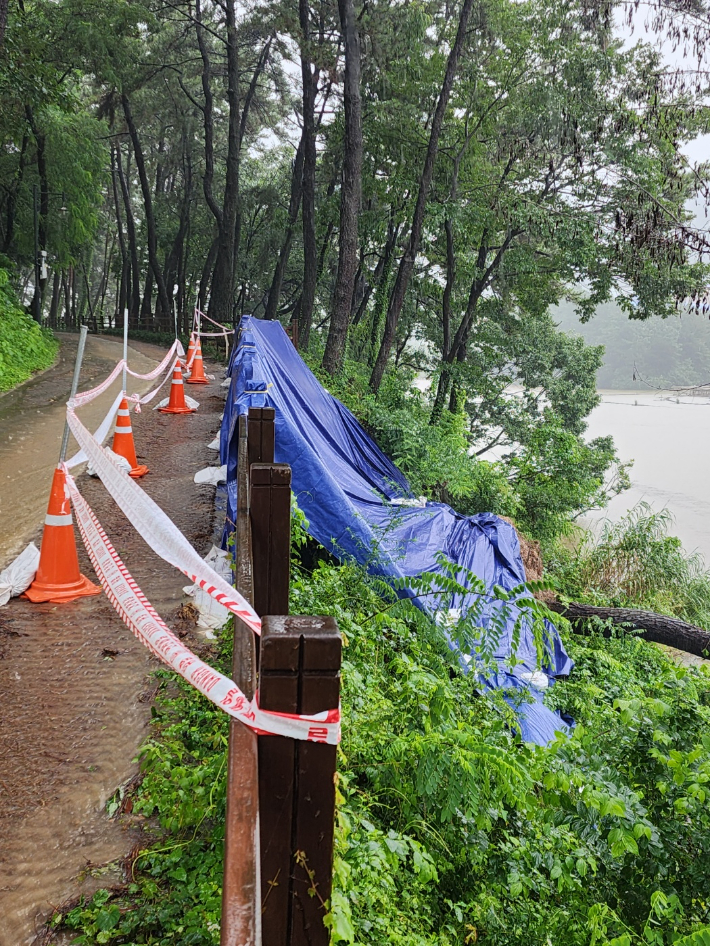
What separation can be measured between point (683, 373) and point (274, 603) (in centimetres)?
6243

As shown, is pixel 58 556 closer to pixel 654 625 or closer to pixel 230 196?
pixel 654 625

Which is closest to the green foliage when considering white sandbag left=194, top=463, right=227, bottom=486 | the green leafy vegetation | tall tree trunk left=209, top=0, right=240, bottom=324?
tall tree trunk left=209, top=0, right=240, bottom=324

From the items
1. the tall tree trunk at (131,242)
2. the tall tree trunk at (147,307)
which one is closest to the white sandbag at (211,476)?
the tall tree trunk at (131,242)

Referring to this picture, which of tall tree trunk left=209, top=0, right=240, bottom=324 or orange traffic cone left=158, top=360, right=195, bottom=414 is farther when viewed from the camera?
tall tree trunk left=209, top=0, right=240, bottom=324

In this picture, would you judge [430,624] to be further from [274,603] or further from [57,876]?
[57,876]

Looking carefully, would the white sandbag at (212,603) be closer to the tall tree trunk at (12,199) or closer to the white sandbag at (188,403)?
the white sandbag at (188,403)

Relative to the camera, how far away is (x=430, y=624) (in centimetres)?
489

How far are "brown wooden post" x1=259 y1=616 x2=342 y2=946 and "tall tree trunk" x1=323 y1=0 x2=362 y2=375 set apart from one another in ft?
41.8

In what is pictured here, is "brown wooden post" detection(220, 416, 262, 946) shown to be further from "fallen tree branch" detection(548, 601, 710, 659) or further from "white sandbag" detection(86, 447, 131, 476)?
"fallen tree branch" detection(548, 601, 710, 659)

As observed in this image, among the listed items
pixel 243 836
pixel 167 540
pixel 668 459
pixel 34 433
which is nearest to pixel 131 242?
pixel 34 433

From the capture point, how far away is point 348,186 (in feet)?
42.3

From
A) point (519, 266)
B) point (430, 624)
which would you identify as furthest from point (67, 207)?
point (430, 624)

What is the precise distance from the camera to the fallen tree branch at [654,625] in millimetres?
9375

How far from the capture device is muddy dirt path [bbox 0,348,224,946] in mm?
2619
